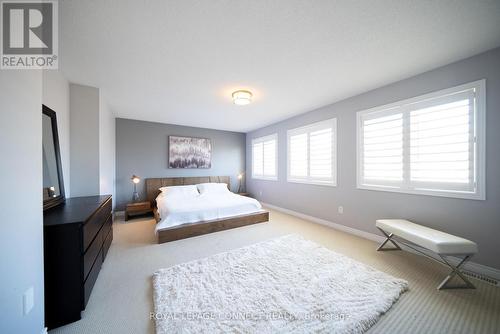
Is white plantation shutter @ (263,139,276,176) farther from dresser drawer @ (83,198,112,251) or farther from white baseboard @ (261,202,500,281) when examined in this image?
dresser drawer @ (83,198,112,251)

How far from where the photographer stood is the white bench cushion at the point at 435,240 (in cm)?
165

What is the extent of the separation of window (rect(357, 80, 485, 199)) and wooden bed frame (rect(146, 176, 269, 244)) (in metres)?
2.16

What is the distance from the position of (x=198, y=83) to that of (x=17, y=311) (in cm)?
264

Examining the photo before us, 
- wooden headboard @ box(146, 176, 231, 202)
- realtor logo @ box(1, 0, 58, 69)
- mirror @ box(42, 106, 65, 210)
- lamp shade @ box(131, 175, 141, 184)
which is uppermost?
realtor logo @ box(1, 0, 58, 69)

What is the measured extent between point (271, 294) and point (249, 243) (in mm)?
1129

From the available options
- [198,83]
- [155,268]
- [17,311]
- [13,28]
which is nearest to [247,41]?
[198,83]

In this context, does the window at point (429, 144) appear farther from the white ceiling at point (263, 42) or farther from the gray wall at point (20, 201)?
the gray wall at point (20, 201)

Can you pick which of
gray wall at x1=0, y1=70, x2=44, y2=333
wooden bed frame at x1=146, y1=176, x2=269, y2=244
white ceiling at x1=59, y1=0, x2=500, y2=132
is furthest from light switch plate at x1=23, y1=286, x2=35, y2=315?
white ceiling at x1=59, y1=0, x2=500, y2=132

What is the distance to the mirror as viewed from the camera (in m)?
1.86

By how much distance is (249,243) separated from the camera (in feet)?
8.89

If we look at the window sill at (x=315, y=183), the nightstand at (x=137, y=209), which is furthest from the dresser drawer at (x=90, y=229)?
the window sill at (x=315, y=183)

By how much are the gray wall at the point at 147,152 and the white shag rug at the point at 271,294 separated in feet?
10.6

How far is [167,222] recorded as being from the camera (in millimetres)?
2799

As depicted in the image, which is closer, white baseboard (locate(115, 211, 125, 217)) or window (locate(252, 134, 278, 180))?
white baseboard (locate(115, 211, 125, 217))
